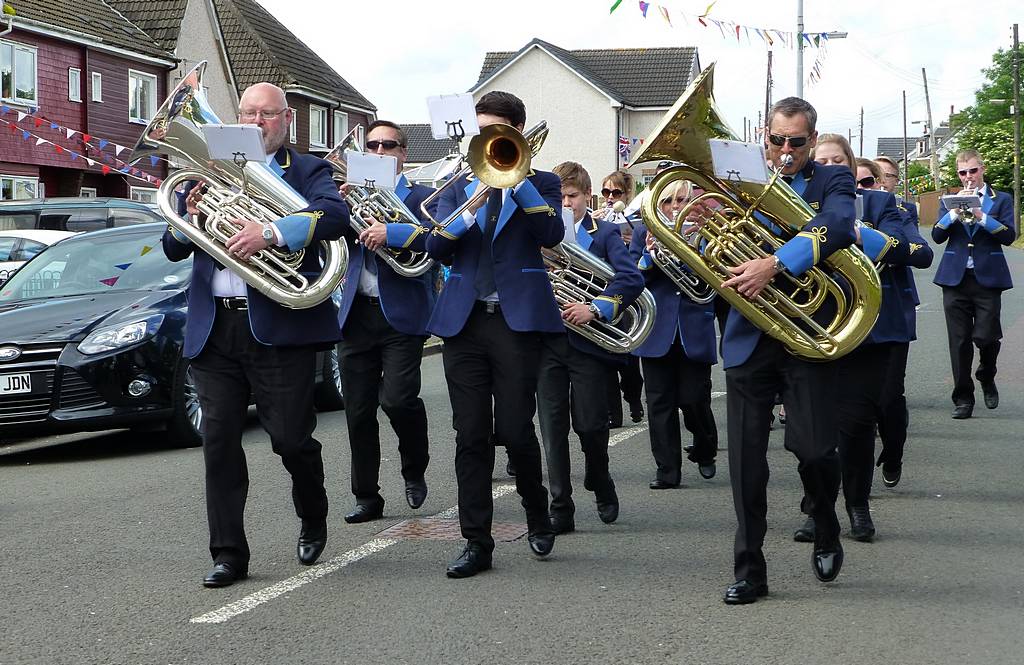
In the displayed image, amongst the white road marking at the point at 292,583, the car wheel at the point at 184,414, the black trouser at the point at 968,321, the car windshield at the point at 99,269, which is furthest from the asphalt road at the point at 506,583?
the black trouser at the point at 968,321

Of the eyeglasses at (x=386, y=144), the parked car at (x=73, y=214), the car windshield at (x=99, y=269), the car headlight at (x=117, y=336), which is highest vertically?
the parked car at (x=73, y=214)

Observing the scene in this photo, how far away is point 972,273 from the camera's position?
11547 mm

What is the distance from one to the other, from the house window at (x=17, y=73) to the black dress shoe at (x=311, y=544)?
2728 centimetres

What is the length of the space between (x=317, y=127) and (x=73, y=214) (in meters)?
31.6

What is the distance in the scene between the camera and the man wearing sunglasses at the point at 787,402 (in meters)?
5.60

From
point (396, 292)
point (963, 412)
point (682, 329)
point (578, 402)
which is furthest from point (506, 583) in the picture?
point (963, 412)

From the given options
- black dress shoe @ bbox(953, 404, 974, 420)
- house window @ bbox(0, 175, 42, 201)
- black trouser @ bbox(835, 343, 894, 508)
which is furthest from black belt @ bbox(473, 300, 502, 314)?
house window @ bbox(0, 175, 42, 201)

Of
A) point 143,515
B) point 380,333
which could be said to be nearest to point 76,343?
point 143,515

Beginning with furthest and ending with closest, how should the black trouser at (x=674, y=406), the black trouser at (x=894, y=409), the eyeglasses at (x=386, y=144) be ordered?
the black trouser at (x=674, y=406)
the black trouser at (x=894, y=409)
the eyeglasses at (x=386, y=144)

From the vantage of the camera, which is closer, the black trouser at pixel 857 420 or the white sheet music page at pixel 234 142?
the white sheet music page at pixel 234 142

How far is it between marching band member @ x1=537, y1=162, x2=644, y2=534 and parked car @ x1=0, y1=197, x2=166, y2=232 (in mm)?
9032

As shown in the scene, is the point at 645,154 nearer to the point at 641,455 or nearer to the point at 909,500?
the point at 909,500

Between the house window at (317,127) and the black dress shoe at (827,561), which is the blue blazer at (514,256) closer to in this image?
the black dress shoe at (827,561)

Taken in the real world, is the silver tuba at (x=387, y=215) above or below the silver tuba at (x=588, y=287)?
above
